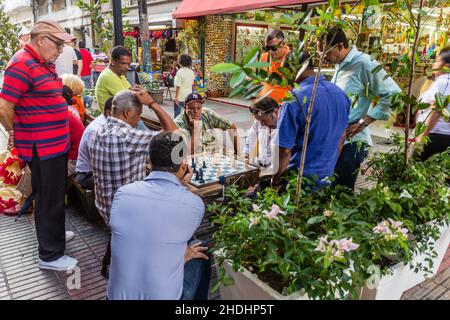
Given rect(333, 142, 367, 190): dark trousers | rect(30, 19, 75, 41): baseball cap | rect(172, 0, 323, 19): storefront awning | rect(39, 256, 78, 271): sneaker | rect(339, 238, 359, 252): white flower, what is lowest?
rect(39, 256, 78, 271): sneaker

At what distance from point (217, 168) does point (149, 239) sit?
6.16ft

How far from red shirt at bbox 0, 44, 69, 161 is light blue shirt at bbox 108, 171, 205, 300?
1401 millimetres

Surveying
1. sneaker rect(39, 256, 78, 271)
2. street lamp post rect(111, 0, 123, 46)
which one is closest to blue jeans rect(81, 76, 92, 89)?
street lamp post rect(111, 0, 123, 46)

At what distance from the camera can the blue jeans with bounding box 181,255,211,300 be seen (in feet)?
6.74

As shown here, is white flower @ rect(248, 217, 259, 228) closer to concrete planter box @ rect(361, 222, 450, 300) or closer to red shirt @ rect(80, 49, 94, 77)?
concrete planter box @ rect(361, 222, 450, 300)

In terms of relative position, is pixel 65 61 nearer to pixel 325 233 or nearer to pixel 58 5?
pixel 325 233

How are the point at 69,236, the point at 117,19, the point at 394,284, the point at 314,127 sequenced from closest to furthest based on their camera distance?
the point at 394,284, the point at 314,127, the point at 69,236, the point at 117,19

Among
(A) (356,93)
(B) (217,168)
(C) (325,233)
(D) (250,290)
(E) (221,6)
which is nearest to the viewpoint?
(D) (250,290)

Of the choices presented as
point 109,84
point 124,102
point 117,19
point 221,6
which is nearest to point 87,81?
point 221,6

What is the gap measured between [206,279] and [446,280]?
2.26 meters

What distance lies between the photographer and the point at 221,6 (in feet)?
31.9

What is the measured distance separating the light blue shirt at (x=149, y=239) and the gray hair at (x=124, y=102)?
3.62ft
